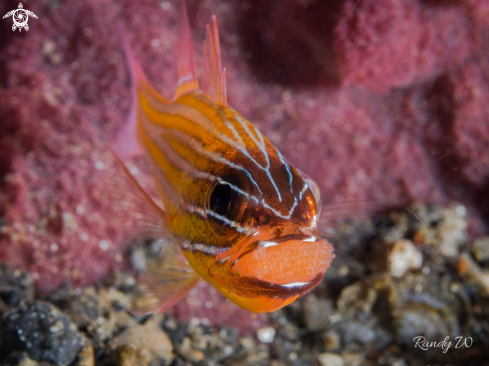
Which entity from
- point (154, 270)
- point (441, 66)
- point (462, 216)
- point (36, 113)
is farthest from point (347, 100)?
point (36, 113)

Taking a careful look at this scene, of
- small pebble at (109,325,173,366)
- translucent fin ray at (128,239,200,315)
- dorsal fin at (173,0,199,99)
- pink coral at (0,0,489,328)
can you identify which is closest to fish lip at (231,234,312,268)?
translucent fin ray at (128,239,200,315)

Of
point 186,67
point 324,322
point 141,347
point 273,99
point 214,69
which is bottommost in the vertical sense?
point 324,322

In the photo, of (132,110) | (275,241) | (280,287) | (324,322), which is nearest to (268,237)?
(275,241)

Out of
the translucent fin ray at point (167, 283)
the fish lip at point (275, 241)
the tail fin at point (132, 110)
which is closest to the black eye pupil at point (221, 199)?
the fish lip at point (275, 241)

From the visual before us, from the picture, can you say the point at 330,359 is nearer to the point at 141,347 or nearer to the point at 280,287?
the point at 141,347

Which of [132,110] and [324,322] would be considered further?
[324,322]

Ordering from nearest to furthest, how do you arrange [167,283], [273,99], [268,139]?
[167,283], [268,139], [273,99]
